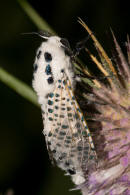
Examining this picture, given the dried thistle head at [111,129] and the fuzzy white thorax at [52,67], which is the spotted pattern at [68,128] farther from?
the dried thistle head at [111,129]

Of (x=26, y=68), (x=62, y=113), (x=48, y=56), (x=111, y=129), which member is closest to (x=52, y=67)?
(x=48, y=56)

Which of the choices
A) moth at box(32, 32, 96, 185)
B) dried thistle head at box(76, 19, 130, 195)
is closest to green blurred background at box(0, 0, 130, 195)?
dried thistle head at box(76, 19, 130, 195)

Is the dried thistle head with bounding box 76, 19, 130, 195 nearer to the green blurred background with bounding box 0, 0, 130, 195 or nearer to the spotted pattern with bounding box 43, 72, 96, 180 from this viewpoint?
the spotted pattern with bounding box 43, 72, 96, 180

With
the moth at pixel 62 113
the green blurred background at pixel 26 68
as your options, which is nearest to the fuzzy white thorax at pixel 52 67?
the moth at pixel 62 113

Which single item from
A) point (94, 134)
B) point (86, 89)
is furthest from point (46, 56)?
point (94, 134)

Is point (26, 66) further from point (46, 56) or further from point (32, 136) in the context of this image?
point (46, 56)

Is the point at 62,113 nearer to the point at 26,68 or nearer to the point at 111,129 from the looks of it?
the point at 111,129
